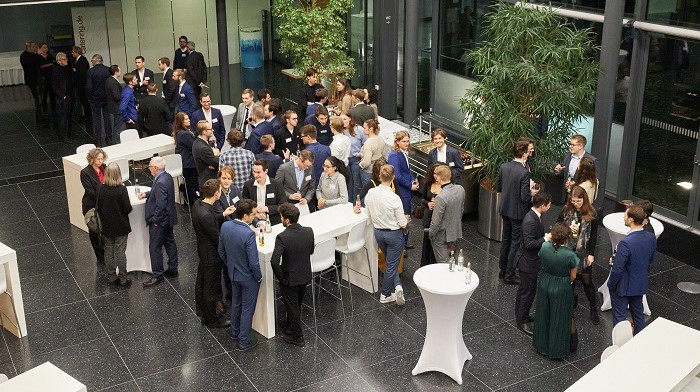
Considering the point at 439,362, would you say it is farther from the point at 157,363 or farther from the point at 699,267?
the point at 699,267

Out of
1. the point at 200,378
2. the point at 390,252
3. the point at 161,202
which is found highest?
the point at 161,202

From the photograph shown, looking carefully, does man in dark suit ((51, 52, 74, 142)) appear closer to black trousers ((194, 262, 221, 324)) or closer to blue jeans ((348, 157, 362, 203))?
blue jeans ((348, 157, 362, 203))

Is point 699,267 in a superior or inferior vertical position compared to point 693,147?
inferior

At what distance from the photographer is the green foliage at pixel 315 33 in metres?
14.3

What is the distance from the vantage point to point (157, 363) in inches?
315

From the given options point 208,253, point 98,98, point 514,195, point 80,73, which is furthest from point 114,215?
point 80,73

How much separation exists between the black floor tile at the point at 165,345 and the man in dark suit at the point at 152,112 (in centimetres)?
481

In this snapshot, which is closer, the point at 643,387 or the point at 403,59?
the point at 643,387

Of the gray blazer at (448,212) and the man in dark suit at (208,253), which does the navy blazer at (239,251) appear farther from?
the gray blazer at (448,212)

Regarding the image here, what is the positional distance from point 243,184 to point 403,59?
6.38m

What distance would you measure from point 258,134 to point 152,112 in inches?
100

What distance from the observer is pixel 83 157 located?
11.0 m

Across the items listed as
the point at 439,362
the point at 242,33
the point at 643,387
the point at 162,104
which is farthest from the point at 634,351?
the point at 242,33

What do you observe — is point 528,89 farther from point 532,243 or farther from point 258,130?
point 258,130
